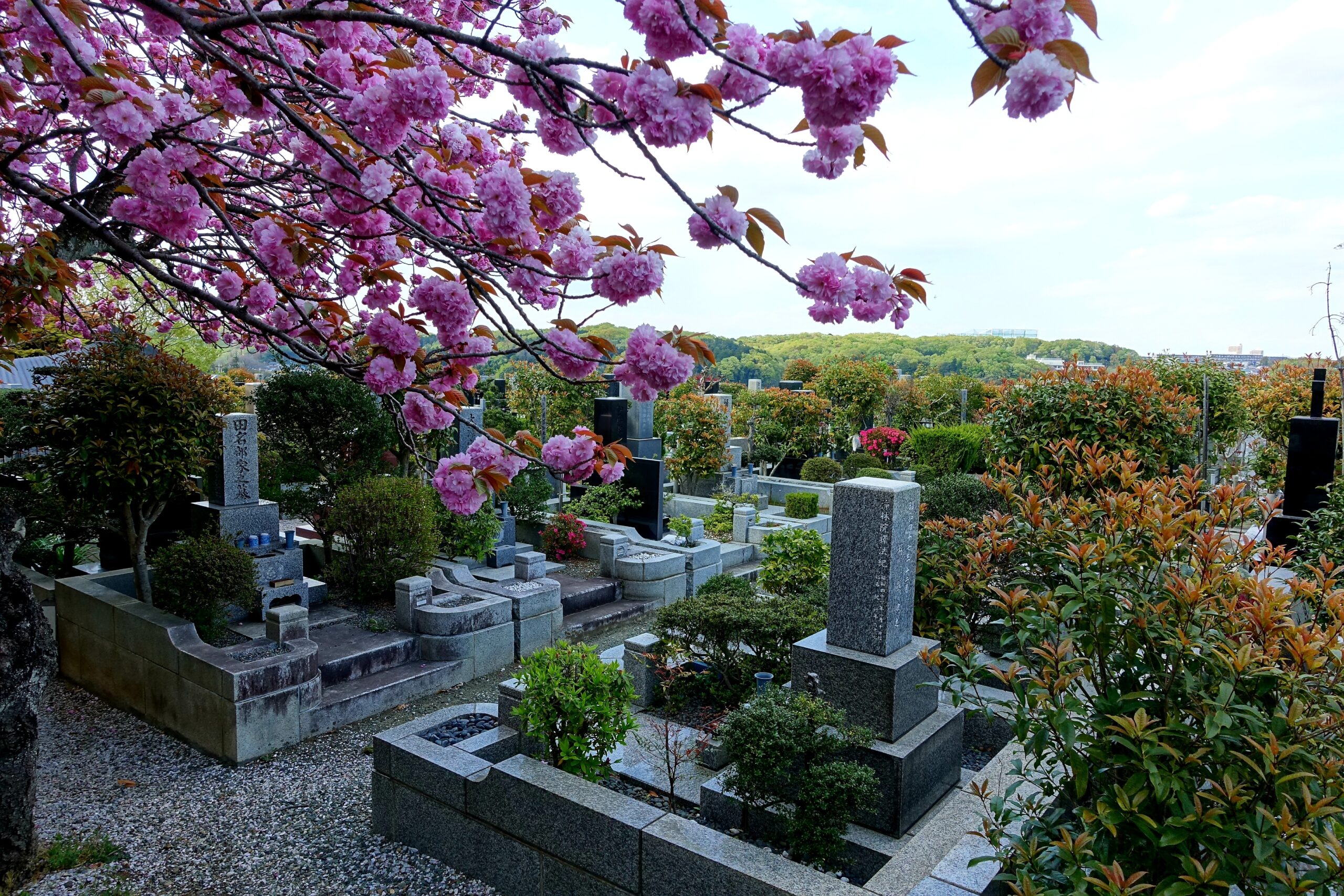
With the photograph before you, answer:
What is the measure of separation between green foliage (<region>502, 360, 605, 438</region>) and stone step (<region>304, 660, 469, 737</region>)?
8.73m

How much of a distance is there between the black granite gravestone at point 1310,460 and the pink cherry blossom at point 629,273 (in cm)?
930

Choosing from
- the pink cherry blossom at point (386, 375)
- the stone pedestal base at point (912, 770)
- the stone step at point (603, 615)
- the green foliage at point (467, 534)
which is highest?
the pink cherry blossom at point (386, 375)

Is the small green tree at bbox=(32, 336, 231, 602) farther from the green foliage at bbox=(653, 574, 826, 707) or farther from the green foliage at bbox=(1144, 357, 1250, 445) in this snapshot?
the green foliage at bbox=(1144, 357, 1250, 445)

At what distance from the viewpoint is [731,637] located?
582 cm

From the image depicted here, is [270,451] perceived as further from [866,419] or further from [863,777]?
[866,419]

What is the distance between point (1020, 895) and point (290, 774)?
5.04 metres

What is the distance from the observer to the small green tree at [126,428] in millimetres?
6336

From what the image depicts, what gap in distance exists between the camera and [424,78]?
7.84 feet

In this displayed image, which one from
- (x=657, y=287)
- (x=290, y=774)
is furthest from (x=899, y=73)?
(x=290, y=774)

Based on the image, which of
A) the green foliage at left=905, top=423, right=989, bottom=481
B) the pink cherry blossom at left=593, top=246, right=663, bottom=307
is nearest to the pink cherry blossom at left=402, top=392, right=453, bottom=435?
the pink cherry blossom at left=593, top=246, right=663, bottom=307

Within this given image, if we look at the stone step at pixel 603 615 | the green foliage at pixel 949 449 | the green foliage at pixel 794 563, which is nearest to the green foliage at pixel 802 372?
the green foliage at pixel 949 449

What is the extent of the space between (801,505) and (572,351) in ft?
39.7

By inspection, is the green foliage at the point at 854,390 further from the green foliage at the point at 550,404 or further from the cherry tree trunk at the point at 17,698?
the cherry tree trunk at the point at 17,698

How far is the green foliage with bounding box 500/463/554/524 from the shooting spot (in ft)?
37.7
